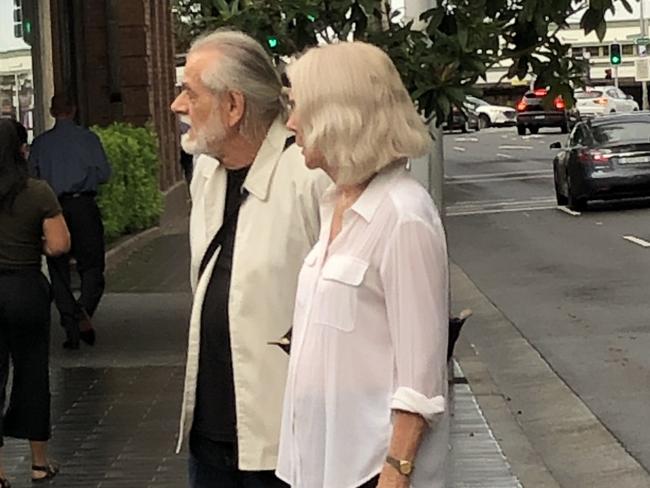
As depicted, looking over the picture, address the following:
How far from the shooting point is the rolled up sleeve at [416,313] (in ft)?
10.5

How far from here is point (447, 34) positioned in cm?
501

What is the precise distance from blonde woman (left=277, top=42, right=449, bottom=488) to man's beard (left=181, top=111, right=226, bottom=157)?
71 cm

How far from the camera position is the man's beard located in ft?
13.3

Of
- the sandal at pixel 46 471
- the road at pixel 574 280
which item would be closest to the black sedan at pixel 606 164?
the road at pixel 574 280

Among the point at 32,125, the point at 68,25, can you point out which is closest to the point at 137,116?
the point at 68,25

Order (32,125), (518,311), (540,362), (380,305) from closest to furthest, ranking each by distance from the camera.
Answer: (380,305)
(540,362)
(518,311)
(32,125)

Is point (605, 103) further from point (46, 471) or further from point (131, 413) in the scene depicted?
point (46, 471)

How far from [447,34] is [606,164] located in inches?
755

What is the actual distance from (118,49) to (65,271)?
9.96 meters

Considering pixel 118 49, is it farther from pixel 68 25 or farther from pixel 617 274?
pixel 617 274

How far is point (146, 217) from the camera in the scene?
65.3 feet

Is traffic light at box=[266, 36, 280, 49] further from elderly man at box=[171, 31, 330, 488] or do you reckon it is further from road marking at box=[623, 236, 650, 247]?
road marking at box=[623, 236, 650, 247]

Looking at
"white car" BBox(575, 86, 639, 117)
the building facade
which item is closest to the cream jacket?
the building facade

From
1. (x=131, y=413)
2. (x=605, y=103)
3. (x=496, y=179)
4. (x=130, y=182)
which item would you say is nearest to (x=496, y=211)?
(x=130, y=182)
